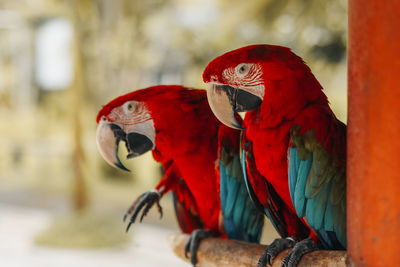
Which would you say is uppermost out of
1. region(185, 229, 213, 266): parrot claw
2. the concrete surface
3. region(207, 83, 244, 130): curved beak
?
region(207, 83, 244, 130): curved beak

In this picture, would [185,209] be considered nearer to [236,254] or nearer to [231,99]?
[236,254]

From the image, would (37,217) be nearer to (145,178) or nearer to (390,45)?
(145,178)

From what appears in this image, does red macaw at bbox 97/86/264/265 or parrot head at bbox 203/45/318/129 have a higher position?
parrot head at bbox 203/45/318/129

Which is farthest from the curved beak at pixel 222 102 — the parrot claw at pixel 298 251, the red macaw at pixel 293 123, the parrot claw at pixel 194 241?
the parrot claw at pixel 194 241

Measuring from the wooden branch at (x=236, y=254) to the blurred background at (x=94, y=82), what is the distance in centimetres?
201

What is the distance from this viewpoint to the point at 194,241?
2.98 feet

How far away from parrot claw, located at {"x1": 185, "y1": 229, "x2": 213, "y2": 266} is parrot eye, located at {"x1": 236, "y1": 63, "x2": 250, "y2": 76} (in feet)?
1.33

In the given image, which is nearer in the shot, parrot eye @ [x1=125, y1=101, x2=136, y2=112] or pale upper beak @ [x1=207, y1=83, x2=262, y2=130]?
pale upper beak @ [x1=207, y1=83, x2=262, y2=130]

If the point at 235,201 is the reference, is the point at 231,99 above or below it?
above

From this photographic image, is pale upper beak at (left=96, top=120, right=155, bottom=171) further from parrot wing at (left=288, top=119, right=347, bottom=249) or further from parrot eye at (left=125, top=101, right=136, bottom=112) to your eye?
parrot wing at (left=288, top=119, right=347, bottom=249)

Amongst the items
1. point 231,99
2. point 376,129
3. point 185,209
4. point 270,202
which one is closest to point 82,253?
point 185,209

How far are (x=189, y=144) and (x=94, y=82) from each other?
330cm

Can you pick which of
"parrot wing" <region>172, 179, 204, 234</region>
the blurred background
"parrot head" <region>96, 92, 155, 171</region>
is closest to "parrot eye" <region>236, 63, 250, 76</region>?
"parrot head" <region>96, 92, 155, 171</region>

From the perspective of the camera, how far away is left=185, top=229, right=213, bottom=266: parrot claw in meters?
0.90
